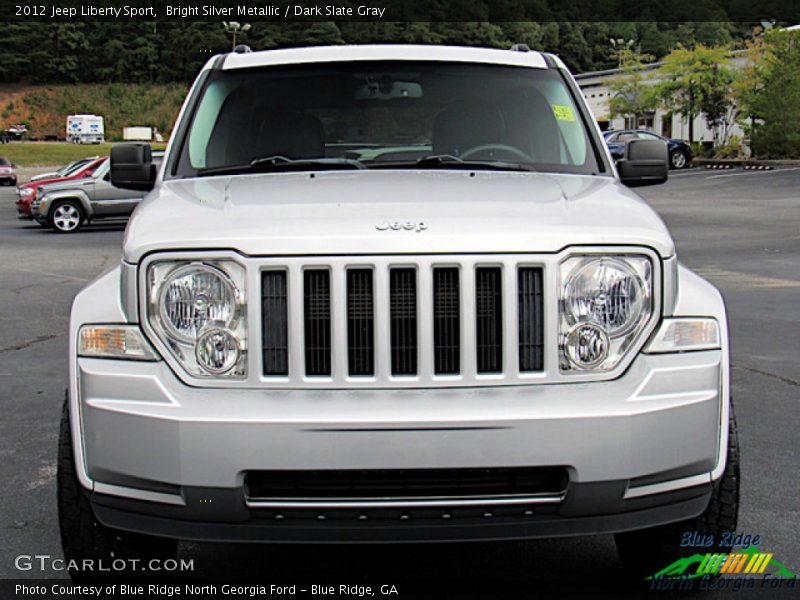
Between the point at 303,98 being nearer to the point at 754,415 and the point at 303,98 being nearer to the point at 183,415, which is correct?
the point at 183,415

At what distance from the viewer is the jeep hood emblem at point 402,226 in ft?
10.8

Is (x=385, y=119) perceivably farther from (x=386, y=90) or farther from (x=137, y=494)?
(x=137, y=494)


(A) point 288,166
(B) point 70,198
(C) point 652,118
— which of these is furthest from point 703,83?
(A) point 288,166

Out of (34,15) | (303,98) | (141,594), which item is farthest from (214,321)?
(34,15)

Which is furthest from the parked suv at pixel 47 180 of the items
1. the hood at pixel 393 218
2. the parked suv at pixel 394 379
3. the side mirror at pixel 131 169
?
the parked suv at pixel 394 379

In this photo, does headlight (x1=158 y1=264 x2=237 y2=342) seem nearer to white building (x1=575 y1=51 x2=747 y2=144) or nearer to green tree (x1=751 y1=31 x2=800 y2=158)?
green tree (x1=751 y1=31 x2=800 y2=158)

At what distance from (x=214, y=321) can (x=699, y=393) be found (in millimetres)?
1380

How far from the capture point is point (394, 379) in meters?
3.24

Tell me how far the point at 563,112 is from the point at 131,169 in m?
1.88

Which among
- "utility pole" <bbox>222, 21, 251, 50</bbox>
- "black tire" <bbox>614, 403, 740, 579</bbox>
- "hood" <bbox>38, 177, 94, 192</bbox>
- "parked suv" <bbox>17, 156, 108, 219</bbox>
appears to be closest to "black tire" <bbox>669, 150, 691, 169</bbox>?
"utility pole" <bbox>222, 21, 251, 50</bbox>

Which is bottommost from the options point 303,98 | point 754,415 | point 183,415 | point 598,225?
point 754,415

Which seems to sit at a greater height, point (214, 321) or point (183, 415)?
point (214, 321)

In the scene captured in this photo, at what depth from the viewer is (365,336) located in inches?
128

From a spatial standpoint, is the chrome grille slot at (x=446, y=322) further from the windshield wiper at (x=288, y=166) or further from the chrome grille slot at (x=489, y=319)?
the windshield wiper at (x=288, y=166)
